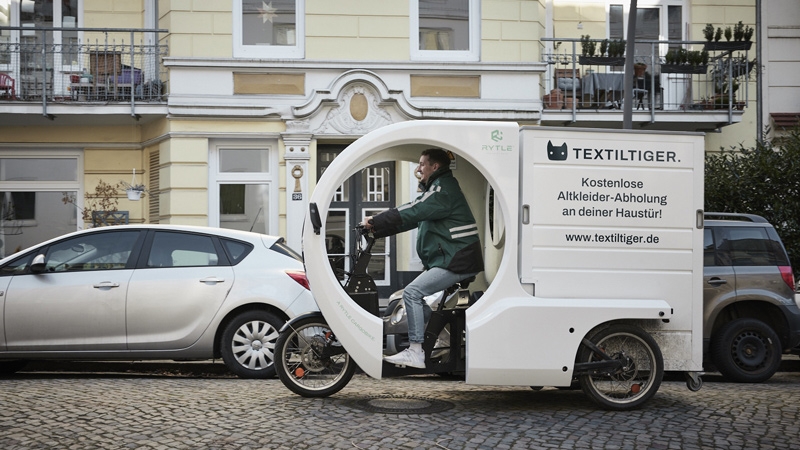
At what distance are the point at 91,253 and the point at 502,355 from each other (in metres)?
4.56

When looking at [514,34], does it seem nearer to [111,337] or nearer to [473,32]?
[473,32]

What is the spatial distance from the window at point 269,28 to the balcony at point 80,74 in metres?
1.36

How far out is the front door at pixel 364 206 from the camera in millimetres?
16359

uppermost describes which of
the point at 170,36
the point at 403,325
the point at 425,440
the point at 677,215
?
the point at 170,36

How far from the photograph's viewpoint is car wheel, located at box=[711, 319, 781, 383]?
33.0ft

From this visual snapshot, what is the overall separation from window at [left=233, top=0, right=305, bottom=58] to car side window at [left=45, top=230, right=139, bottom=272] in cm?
689

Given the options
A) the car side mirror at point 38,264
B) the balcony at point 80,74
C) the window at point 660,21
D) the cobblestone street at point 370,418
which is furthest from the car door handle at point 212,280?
the window at point 660,21

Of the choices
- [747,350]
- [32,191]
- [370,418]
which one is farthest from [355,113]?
[370,418]

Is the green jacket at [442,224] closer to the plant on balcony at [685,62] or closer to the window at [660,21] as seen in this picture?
the plant on balcony at [685,62]

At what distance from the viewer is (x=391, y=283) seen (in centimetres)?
1634

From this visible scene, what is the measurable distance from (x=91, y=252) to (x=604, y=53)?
1011 cm

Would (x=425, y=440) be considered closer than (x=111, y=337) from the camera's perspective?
Yes

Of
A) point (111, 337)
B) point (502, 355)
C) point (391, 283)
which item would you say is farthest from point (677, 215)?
point (391, 283)

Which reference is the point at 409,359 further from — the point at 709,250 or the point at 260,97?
the point at 260,97
